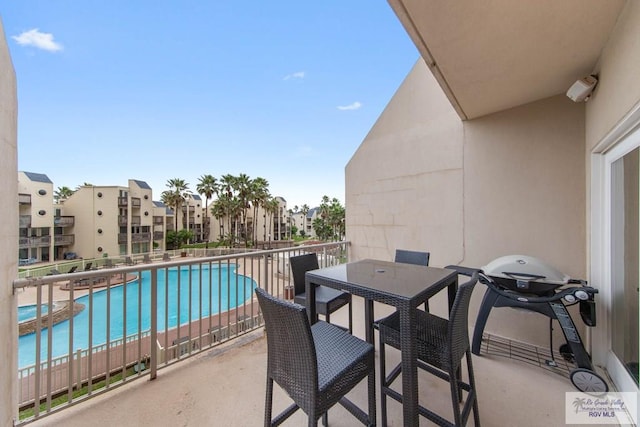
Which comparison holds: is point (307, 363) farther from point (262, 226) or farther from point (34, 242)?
point (262, 226)

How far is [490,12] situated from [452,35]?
0.20 metres

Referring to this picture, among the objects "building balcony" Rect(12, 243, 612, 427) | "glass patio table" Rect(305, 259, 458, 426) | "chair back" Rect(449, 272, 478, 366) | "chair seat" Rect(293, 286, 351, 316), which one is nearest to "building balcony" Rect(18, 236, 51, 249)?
"building balcony" Rect(12, 243, 612, 427)

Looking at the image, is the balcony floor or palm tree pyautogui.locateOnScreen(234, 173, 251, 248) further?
palm tree pyautogui.locateOnScreen(234, 173, 251, 248)

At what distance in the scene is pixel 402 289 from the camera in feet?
4.68

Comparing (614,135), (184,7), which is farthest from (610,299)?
(184,7)

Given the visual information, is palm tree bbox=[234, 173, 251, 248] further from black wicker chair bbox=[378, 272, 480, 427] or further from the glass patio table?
black wicker chair bbox=[378, 272, 480, 427]

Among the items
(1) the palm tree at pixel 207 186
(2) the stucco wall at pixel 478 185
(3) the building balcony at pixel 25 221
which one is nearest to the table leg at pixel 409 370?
(2) the stucco wall at pixel 478 185

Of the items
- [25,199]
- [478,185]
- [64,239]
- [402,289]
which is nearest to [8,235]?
[402,289]

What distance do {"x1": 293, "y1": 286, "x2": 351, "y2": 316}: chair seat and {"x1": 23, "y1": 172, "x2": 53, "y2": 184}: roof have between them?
76.3 ft

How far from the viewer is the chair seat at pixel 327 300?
2.07m

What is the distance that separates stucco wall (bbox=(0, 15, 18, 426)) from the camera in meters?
1.31

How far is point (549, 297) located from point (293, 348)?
2023mm

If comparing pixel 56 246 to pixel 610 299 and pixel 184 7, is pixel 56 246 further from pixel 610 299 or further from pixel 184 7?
pixel 610 299

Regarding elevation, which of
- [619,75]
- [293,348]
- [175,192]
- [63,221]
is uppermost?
[175,192]
